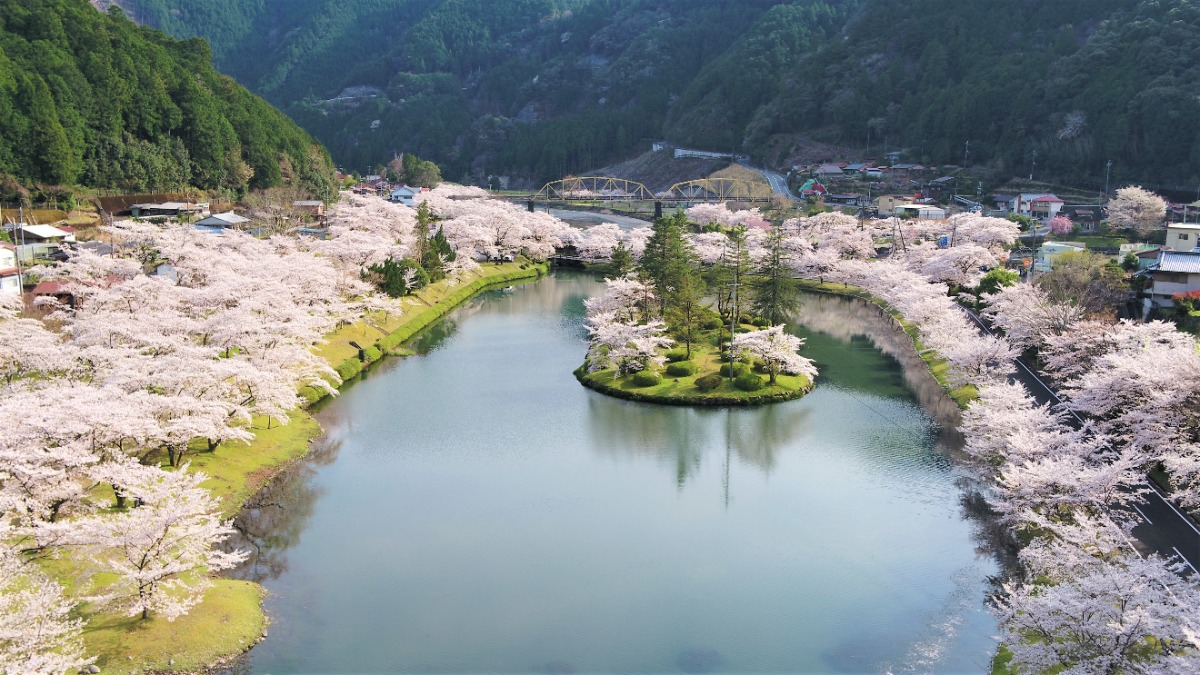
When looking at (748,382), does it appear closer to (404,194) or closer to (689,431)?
(689,431)

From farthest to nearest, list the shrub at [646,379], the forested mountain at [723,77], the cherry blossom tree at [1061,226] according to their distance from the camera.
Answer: the forested mountain at [723,77] < the cherry blossom tree at [1061,226] < the shrub at [646,379]

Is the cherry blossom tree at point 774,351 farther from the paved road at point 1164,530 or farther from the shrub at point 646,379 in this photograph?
the paved road at point 1164,530

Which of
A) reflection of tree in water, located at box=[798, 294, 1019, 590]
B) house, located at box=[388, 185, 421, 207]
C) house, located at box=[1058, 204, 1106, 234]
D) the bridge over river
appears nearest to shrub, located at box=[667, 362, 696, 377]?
reflection of tree in water, located at box=[798, 294, 1019, 590]

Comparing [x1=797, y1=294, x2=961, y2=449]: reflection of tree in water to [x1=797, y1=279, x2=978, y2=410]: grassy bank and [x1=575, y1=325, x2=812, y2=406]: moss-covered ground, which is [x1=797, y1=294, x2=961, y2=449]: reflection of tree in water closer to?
[x1=797, y1=279, x2=978, y2=410]: grassy bank

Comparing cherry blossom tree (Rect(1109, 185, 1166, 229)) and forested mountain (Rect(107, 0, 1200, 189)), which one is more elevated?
forested mountain (Rect(107, 0, 1200, 189))

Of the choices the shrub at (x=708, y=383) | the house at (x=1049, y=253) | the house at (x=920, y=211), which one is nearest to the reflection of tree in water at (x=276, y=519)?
the shrub at (x=708, y=383)
